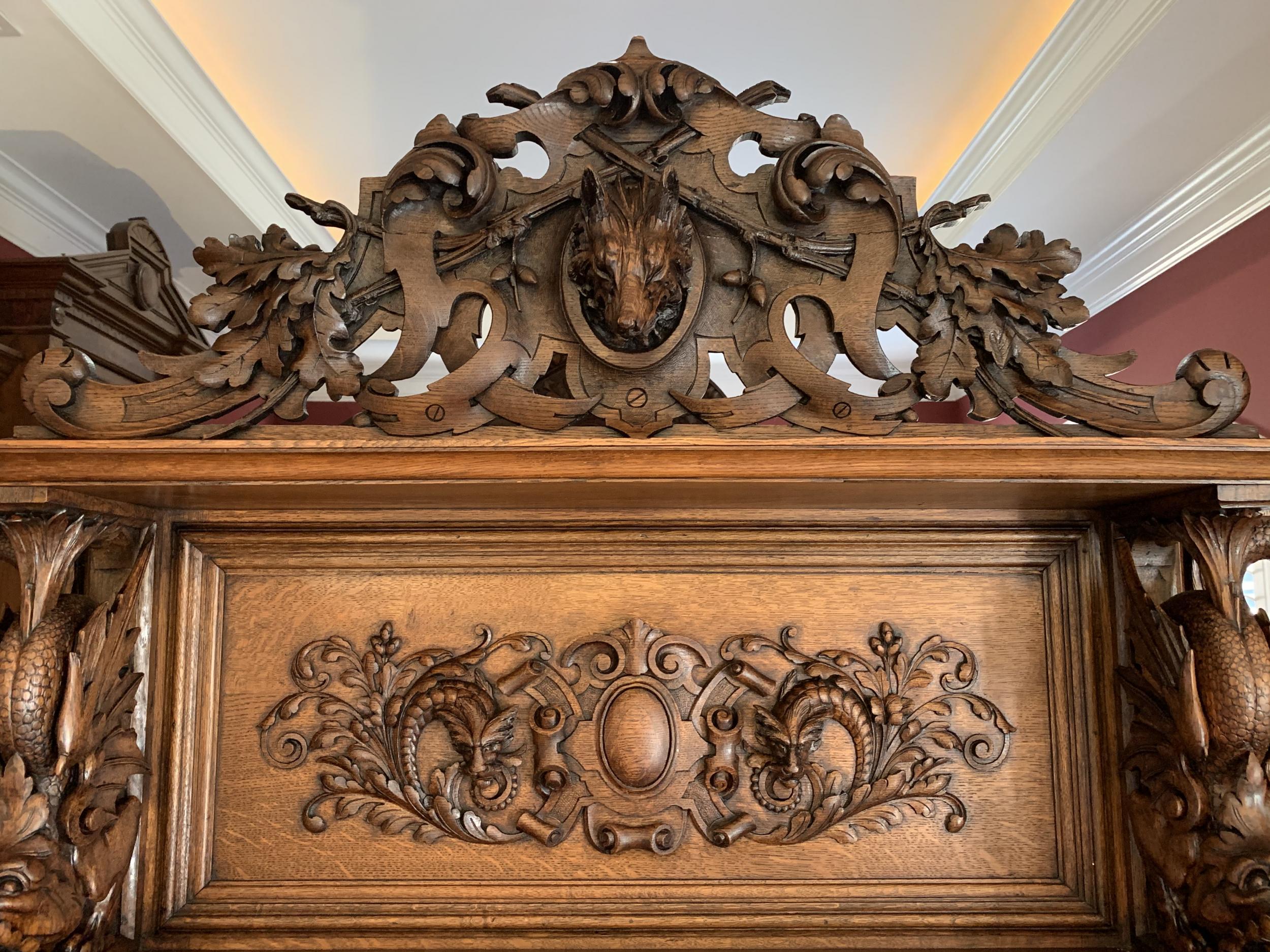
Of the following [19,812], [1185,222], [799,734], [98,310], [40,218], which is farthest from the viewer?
[1185,222]

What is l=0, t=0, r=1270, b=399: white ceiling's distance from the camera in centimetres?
129

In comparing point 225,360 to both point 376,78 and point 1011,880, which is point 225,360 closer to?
point 1011,880

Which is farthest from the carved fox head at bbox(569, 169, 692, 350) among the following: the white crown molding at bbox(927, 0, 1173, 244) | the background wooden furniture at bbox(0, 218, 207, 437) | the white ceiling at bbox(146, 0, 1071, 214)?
the white ceiling at bbox(146, 0, 1071, 214)

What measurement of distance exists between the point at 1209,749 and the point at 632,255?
0.67 m

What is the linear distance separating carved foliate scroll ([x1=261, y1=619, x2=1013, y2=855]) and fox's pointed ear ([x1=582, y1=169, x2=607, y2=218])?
0.42 metres

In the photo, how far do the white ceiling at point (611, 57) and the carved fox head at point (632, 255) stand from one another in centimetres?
79

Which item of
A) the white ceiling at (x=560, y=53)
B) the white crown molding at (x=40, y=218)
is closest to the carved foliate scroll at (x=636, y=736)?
the white ceiling at (x=560, y=53)

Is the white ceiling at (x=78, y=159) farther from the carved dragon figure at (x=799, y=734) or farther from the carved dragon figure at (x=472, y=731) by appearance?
the carved dragon figure at (x=799, y=734)

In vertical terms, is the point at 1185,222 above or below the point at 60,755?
above

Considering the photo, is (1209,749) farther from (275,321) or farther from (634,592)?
(275,321)

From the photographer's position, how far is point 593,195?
79 cm

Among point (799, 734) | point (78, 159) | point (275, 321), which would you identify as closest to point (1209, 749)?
point (799, 734)

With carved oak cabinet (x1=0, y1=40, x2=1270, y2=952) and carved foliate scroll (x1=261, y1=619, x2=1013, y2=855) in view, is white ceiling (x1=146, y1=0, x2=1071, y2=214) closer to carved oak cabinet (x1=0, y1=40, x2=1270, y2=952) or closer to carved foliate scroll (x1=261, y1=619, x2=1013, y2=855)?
carved oak cabinet (x1=0, y1=40, x2=1270, y2=952)

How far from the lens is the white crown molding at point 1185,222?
153cm
